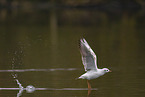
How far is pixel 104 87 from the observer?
353 inches

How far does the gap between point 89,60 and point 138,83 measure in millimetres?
1538

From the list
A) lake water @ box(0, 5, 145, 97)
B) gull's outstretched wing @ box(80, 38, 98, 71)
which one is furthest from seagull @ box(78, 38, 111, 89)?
lake water @ box(0, 5, 145, 97)

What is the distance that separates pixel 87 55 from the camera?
8109mm

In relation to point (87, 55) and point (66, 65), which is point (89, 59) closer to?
point (87, 55)

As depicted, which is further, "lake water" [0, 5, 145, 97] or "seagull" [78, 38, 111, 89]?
"lake water" [0, 5, 145, 97]

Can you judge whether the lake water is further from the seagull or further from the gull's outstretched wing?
the gull's outstretched wing

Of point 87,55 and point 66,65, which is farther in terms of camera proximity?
point 66,65

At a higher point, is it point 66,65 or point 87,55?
point 87,55

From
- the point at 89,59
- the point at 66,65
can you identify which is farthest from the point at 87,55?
the point at 66,65

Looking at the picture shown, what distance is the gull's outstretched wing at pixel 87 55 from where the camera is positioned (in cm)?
797

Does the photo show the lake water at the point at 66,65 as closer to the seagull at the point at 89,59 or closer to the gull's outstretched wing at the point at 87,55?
the seagull at the point at 89,59

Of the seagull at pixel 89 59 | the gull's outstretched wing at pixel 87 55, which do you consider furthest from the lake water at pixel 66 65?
the gull's outstretched wing at pixel 87 55

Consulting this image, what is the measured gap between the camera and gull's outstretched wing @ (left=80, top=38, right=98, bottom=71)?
7973 mm

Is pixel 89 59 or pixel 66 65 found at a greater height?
pixel 89 59
